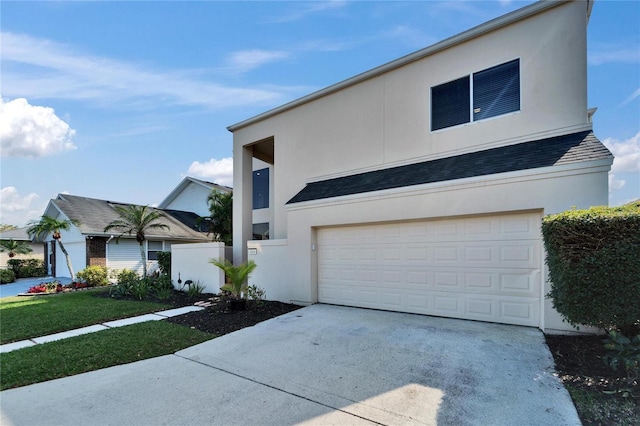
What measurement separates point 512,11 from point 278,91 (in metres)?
7.82

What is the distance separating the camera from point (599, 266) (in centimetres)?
392

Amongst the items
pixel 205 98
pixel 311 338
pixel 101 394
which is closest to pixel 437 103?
pixel 311 338

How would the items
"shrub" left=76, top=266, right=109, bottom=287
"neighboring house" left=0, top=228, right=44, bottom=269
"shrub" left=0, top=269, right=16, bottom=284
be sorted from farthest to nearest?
"neighboring house" left=0, top=228, right=44, bottom=269, "shrub" left=0, top=269, right=16, bottom=284, "shrub" left=76, top=266, right=109, bottom=287

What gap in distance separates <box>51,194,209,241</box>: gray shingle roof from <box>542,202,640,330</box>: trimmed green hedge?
19.5 m

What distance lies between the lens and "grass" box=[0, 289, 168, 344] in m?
7.13

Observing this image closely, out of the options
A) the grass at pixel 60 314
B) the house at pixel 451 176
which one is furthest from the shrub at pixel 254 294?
the grass at pixel 60 314

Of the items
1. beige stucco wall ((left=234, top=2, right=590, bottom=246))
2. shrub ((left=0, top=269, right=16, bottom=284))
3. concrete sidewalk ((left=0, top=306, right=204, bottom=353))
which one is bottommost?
shrub ((left=0, top=269, right=16, bottom=284))

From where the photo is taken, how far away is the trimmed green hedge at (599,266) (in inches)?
150

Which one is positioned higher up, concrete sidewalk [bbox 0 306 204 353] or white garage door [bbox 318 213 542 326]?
white garage door [bbox 318 213 542 326]

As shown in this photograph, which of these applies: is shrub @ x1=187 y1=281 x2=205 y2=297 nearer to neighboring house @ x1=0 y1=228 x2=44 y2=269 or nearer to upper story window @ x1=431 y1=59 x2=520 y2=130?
upper story window @ x1=431 y1=59 x2=520 y2=130

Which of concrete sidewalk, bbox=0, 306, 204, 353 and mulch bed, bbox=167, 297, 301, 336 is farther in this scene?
mulch bed, bbox=167, 297, 301, 336

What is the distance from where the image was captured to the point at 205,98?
1068 centimetres

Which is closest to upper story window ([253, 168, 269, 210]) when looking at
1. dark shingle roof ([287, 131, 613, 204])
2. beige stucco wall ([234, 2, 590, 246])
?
beige stucco wall ([234, 2, 590, 246])

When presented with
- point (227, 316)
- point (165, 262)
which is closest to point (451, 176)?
point (227, 316)
